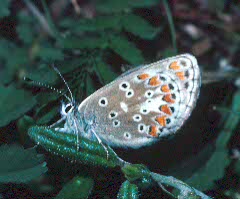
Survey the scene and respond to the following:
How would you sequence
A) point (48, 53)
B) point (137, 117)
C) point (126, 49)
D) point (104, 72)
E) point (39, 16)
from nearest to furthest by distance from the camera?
point (137, 117) < point (104, 72) < point (126, 49) < point (48, 53) < point (39, 16)

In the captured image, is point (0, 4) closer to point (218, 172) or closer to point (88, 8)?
point (88, 8)

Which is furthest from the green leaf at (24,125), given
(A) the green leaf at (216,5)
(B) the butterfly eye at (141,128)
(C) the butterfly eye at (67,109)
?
(A) the green leaf at (216,5)

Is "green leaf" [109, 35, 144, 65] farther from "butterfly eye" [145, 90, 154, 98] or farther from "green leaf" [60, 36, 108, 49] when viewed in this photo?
"butterfly eye" [145, 90, 154, 98]

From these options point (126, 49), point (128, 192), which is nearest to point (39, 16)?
point (126, 49)

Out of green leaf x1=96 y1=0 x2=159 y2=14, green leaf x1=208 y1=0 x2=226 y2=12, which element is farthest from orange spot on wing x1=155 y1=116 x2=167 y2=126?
green leaf x1=208 y1=0 x2=226 y2=12

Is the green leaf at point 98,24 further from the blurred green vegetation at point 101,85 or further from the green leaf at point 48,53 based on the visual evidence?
the green leaf at point 48,53

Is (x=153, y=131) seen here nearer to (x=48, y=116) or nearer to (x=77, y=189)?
(x=48, y=116)

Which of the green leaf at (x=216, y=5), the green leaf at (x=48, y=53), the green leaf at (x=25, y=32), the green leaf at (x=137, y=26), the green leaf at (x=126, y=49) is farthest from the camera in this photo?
the green leaf at (x=216, y=5)

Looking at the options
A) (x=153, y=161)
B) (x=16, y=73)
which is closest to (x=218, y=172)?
(x=153, y=161)
